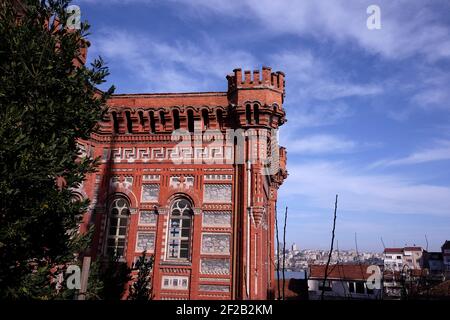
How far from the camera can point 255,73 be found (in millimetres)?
15039

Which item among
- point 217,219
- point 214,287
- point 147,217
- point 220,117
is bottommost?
point 214,287

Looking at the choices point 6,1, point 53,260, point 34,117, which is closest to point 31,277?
point 53,260

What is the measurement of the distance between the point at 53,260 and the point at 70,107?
137 inches

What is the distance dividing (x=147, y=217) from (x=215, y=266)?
3520 mm

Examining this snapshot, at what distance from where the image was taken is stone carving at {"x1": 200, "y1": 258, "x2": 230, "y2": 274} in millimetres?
13680

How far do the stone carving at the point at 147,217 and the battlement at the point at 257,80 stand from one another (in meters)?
6.26

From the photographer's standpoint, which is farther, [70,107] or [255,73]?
[255,73]

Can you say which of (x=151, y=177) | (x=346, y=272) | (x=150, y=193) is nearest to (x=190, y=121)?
(x=151, y=177)

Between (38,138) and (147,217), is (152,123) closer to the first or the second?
(147,217)

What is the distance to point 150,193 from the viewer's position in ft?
49.6

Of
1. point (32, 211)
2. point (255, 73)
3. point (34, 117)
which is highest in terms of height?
point (255, 73)

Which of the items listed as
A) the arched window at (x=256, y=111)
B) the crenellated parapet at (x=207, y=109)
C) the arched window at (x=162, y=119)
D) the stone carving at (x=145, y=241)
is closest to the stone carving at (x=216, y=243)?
the stone carving at (x=145, y=241)

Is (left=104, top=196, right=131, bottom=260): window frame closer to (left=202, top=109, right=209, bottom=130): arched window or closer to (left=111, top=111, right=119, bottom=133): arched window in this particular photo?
(left=111, top=111, right=119, bottom=133): arched window
